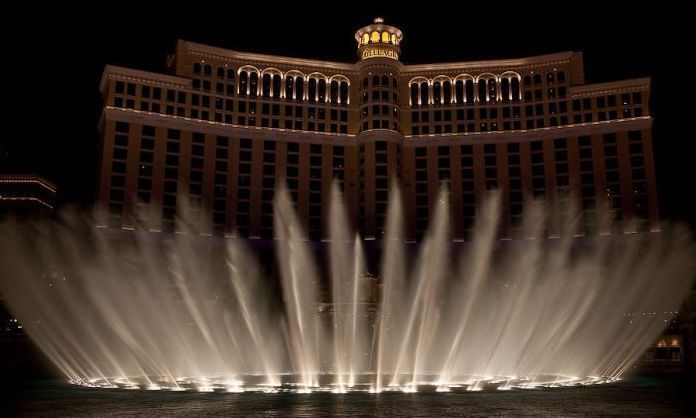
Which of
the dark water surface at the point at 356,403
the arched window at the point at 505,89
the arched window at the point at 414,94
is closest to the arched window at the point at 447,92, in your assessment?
the arched window at the point at 414,94

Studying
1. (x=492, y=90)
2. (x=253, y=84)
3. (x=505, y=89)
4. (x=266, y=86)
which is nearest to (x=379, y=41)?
(x=266, y=86)

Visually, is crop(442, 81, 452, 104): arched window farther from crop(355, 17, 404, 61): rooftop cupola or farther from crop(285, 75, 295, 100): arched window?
crop(285, 75, 295, 100): arched window

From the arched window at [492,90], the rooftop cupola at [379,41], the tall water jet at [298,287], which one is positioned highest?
the rooftop cupola at [379,41]

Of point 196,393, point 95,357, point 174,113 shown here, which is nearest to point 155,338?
point 95,357

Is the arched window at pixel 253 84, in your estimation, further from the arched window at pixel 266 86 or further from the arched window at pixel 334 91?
the arched window at pixel 334 91

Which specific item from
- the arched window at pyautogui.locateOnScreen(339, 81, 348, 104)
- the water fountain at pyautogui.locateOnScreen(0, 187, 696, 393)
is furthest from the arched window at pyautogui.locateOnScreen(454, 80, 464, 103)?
the arched window at pyautogui.locateOnScreen(339, 81, 348, 104)

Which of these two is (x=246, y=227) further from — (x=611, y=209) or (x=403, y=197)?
(x=611, y=209)

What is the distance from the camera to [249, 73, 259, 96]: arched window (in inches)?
3726

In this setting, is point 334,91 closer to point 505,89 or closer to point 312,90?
point 312,90

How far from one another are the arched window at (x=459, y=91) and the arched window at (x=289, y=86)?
24751 mm

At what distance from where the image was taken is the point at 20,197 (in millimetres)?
108375

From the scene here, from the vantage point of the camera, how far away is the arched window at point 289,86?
95562 mm

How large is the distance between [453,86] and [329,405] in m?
80.2

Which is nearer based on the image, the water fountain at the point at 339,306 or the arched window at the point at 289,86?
the water fountain at the point at 339,306
